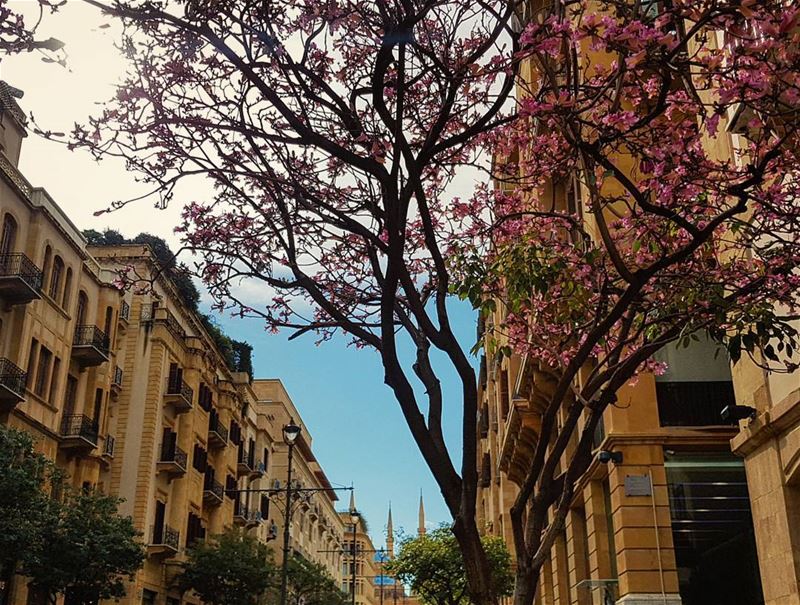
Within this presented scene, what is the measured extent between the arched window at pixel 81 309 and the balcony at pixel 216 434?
1420 cm

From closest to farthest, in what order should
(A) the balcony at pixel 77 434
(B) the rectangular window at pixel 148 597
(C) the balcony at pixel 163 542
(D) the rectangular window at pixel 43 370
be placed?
(D) the rectangular window at pixel 43 370, (A) the balcony at pixel 77 434, (B) the rectangular window at pixel 148 597, (C) the balcony at pixel 163 542

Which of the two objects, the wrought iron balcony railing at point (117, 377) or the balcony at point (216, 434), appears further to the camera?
the balcony at point (216, 434)

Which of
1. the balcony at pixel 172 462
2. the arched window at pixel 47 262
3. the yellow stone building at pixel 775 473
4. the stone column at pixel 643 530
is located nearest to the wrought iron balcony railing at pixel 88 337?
the arched window at pixel 47 262

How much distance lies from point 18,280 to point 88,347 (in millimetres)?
5803

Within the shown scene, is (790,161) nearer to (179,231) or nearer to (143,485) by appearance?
(179,231)

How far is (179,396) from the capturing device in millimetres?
40250

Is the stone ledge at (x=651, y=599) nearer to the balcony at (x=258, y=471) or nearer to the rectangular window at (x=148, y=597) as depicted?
the rectangular window at (x=148, y=597)

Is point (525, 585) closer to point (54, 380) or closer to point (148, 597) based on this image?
point (54, 380)

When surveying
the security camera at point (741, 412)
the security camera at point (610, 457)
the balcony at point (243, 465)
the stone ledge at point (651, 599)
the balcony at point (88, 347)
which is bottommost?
the stone ledge at point (651, 599)

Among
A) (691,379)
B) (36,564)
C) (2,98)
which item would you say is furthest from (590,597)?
(2,98)

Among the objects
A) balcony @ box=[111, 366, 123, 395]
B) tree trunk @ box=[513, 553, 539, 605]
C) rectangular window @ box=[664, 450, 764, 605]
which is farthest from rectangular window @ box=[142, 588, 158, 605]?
tree trunk @ box=[513, 553, 539, 605]

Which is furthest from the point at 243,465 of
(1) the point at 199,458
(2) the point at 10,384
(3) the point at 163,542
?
(2) the point at 10,384

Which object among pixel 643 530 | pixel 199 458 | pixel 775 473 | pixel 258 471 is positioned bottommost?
pixel 775 473

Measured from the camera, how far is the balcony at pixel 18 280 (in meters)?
27.0
